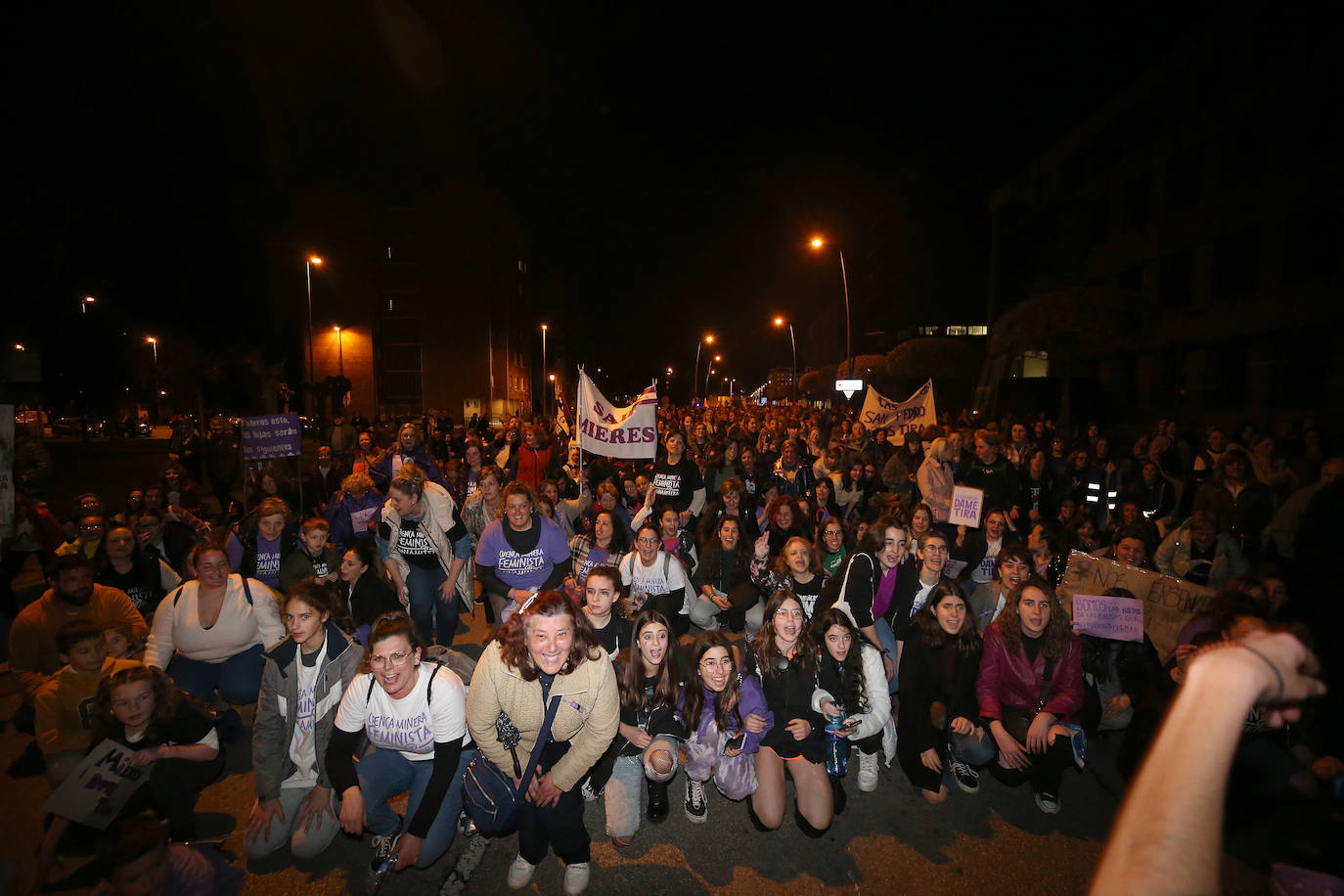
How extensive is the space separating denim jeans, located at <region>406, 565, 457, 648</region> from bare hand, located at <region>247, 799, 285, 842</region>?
2.40 m

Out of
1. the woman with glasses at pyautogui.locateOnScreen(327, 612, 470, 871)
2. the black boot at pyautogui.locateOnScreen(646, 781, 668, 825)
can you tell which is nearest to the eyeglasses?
the woman with glasses at pyautogui.locateOnScreen(327, 612, 470, 871)

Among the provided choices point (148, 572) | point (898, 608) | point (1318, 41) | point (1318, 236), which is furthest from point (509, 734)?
point (1318, 41)

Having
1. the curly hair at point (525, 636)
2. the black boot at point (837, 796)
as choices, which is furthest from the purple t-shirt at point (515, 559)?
the black boot at point (837, 796)

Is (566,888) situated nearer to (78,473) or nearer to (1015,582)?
(1015,582)

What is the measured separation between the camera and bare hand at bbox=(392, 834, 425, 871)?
3.22 metres

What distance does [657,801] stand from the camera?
3873 millimetres

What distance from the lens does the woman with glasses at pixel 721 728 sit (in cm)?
385

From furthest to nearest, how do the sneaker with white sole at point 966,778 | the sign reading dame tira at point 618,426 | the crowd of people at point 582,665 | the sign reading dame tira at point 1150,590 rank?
the sign reading dame tira at point 618,426 < the sign reading dame tira at point 1150,590 < the sneaker with white sole at point 966,778 < the crowd of people at point 582,665

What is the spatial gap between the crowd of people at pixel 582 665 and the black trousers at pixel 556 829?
13 millimetres

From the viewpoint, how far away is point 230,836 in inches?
145

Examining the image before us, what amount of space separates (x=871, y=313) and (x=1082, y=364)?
3280 centimetres

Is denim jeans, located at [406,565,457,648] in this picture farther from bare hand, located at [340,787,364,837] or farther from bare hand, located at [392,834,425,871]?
bare hand, located at [392,834,425,871]

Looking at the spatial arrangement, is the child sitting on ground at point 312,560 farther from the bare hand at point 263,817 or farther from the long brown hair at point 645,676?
the long brown hair at point 645,676

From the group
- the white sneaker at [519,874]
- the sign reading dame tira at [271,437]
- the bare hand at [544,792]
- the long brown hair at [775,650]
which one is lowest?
the white sneaker at [519,874]
